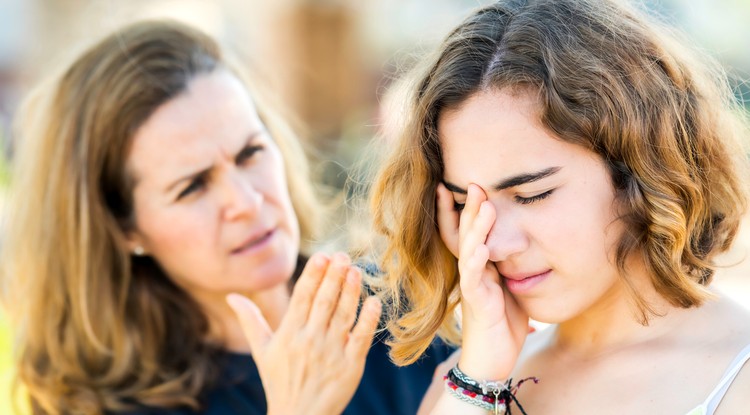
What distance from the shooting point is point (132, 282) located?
9.91ft

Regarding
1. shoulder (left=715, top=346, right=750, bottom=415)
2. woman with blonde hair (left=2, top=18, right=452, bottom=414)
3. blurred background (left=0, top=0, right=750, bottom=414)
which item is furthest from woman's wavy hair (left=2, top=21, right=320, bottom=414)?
blurred background (left=0, top=0, right=750, bottom=414)

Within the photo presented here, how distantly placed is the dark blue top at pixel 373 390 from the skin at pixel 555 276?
0.79 m

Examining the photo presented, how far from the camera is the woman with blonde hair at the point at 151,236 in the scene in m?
2.63

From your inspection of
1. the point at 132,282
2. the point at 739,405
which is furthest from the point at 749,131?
the point at 132,282

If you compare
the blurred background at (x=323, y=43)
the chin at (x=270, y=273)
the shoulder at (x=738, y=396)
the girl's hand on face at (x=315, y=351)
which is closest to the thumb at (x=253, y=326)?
the girl's hand on face at (x=315, y=351)

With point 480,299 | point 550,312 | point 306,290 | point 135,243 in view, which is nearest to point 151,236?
point 135,243

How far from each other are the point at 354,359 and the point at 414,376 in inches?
21.0

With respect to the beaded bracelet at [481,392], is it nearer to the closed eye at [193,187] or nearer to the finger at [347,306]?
the finger at [347,306]

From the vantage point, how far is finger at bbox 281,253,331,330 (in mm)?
2123

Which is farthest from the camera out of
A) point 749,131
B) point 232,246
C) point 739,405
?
point 232,246

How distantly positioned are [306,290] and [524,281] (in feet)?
1.98

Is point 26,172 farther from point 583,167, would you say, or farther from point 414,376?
point 583,167

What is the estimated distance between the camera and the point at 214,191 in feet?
8.61

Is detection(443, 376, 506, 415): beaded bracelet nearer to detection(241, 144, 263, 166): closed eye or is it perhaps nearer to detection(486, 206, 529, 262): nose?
detection(486, 206, 529, 262): nose
